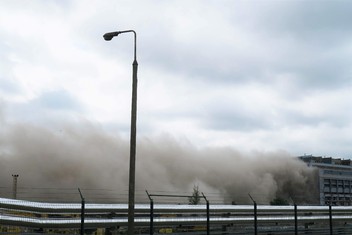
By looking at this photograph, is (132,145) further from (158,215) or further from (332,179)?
(332,179)

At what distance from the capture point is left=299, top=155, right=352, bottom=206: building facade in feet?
560

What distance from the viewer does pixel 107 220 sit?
20156mm

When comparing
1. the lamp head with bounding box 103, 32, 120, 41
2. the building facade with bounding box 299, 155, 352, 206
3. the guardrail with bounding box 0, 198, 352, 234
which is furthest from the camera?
the building facade with bounding box 299, 155, 352, 206

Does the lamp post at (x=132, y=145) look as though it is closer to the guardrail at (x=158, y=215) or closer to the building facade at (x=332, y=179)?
the guardrail at (x=158, y=215)

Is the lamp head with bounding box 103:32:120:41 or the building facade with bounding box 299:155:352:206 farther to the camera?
the building facade with bounding box 299:155:352:206

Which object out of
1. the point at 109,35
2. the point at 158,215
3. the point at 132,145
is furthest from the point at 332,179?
the point at 109,35

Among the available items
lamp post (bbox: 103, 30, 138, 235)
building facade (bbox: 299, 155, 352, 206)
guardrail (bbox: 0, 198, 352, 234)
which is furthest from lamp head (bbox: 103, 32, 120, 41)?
building facade (bbox: 299, 155, 352, 206)

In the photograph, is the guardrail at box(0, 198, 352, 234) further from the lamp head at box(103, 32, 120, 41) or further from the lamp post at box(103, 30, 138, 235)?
the lamp head at box(103, 32, 120, 41)

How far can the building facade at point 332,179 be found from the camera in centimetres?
17062

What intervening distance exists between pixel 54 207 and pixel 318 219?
59.4 ft

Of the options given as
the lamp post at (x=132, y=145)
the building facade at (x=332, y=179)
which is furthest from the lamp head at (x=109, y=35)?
the building facade at (x=332, y=179)

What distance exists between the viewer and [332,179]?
178 meters

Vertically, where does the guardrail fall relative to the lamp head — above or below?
below

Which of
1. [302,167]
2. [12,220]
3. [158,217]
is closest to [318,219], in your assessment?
[158,217]
